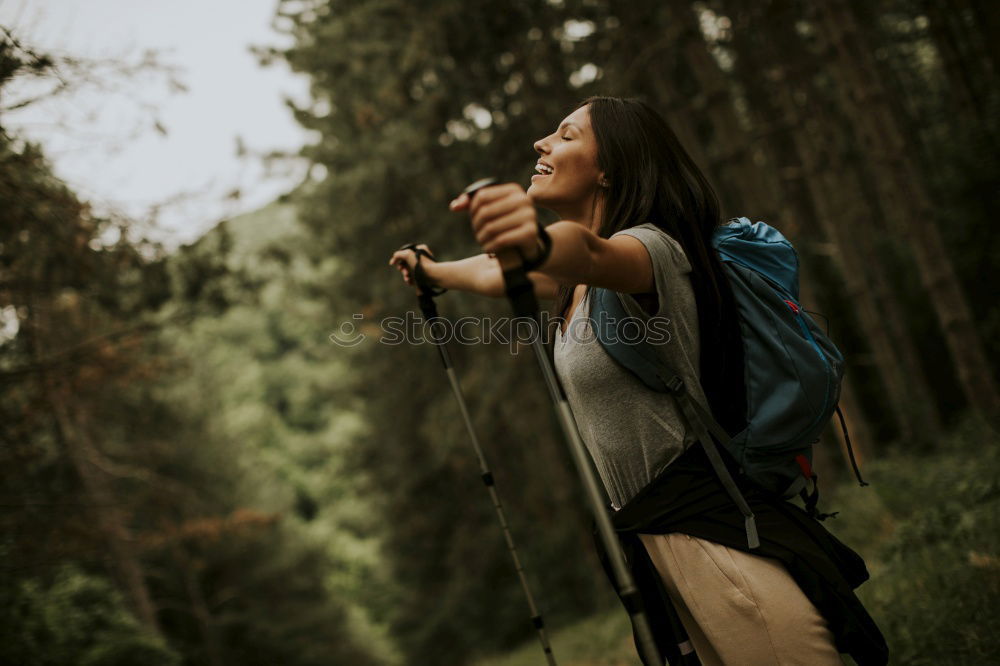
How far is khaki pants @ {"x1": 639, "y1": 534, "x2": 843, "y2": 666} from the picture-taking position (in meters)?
2.10

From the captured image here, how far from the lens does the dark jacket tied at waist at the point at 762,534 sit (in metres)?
2.14

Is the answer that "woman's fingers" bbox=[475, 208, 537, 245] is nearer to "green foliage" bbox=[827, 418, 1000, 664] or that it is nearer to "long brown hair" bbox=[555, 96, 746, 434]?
"long brown hair" bbox=[555, 96, 746, 434]

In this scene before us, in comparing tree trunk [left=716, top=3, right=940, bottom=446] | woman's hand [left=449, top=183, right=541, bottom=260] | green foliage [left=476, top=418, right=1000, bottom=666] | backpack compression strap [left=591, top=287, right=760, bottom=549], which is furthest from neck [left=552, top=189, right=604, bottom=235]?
tree trunk [left=716, top=3, right=940, bottom=446]

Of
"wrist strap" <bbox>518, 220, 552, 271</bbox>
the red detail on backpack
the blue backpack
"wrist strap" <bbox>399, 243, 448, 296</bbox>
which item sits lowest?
the red detail on backpack

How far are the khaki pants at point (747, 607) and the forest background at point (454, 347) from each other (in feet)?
8.21

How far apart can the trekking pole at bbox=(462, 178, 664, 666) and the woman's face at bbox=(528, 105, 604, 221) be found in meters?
0.49

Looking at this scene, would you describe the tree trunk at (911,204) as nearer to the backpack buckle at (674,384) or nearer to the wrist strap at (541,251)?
the backpack buckle at (674,384)

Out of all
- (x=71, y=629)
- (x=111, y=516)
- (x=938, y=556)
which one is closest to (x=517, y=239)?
(x=938, y=556)

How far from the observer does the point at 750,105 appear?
61.3 ft

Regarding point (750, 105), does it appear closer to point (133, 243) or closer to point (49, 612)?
point (133, 243)

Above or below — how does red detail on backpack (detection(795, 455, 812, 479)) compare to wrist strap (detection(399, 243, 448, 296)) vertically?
below

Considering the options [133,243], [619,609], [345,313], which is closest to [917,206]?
[133,243]

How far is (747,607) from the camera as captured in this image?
2131 mm

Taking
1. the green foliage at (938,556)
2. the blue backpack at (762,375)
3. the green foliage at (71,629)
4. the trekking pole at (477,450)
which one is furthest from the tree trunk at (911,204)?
the green foliage at (71,629)
